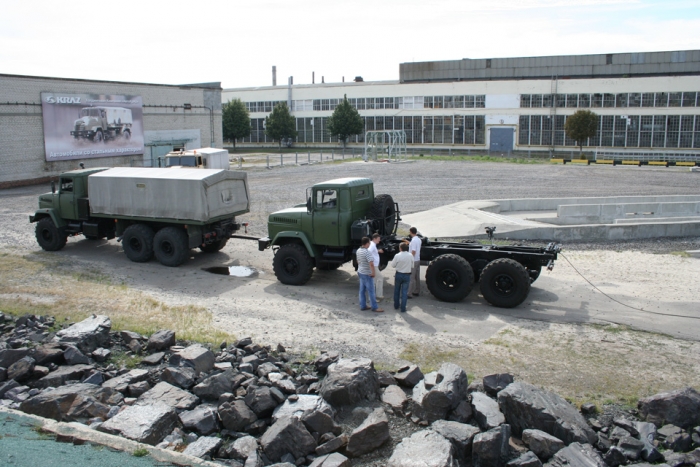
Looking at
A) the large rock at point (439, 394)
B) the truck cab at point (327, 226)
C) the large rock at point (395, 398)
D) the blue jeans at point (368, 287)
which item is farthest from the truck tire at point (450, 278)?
the large rock at point (395, 398)

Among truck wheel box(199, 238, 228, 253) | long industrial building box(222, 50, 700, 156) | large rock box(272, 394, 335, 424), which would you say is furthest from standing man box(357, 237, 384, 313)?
long industrial building box(222, 50, 700, 156)

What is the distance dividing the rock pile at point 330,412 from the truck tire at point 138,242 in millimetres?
7120

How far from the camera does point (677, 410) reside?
25.3 ft

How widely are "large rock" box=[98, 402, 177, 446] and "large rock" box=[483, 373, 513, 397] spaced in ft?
13.9

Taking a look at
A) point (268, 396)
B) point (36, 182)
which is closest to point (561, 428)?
point (268, 396)

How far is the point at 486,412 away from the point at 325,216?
7.14 metres

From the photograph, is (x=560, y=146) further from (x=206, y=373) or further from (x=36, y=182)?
(x=206, y=373)

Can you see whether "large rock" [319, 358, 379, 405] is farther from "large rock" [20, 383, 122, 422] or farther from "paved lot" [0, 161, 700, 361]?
"large rock" [20, 383, 122, 422]

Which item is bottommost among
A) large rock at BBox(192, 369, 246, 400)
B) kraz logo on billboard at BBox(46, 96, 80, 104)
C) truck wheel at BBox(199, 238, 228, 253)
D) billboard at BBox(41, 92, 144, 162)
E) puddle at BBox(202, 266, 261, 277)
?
large rock at BBox(192, 369, 246, 400)

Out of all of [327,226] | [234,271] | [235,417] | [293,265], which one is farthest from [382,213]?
[235,417]

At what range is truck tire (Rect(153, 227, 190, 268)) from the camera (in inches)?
638

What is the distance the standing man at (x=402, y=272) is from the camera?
12.2m

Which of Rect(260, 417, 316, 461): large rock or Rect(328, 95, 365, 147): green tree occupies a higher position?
Rect(328, 95, 365, 147): green tree

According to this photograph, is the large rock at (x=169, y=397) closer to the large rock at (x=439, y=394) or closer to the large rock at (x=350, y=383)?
the large rock at (x=350, y=383)
